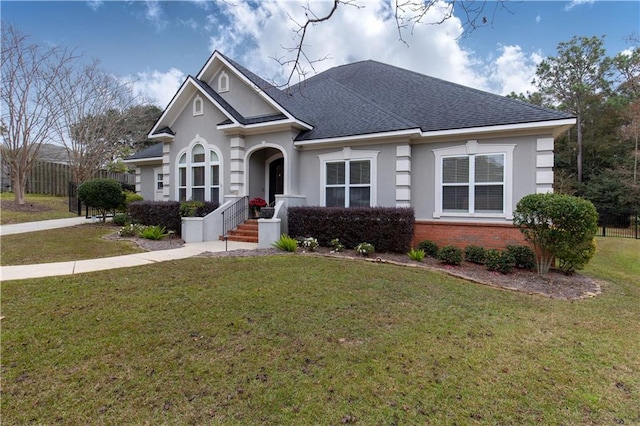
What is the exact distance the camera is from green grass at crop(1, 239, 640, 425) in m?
2.72

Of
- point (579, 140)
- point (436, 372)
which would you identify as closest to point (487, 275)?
point (436, 372)

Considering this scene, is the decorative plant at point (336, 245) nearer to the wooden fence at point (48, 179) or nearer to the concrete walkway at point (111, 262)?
the concrete walkway at point (111, 262)

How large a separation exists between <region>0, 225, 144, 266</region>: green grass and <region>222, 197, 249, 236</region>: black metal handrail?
316cm

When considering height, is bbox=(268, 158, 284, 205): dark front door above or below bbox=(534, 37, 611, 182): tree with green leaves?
below

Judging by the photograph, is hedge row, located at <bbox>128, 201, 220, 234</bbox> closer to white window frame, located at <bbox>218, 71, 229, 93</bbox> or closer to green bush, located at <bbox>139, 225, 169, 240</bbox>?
green bush, located at <bbox>139, 225, 169, 240</bbox>

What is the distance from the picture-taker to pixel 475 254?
8898 mm

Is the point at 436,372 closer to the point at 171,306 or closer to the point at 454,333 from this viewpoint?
the point at 454,333

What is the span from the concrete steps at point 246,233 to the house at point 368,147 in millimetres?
500

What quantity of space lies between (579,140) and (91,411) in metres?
42.3

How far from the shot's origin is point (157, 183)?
1706 centimetres

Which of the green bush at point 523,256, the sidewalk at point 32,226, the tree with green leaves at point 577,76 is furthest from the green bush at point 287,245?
the tree with green leaves at point 577,76

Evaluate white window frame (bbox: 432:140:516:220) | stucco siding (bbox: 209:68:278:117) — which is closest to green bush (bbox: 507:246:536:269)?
white window frame (bbox: 432:140:516:220)

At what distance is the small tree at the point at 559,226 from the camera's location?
7.14 metres

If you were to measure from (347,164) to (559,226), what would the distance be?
6533 millimetres
